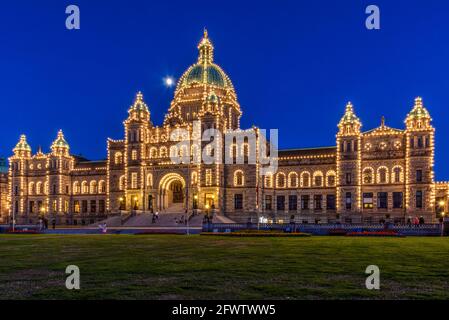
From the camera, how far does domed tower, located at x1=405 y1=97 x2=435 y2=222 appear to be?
7019 centimetres

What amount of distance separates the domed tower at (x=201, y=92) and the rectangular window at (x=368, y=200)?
32.3 meters

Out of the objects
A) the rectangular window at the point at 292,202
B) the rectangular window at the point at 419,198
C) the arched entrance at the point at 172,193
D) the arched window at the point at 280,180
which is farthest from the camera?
the arched window at the point at 280,180

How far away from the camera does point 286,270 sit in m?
17.0

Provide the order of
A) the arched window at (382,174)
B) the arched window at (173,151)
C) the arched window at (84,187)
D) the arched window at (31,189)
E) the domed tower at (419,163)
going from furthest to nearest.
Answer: the arched window at (31,189)
the arched window at (84,187)
the arched window at (173,151)
the arched window at (382,174)
the domed tower at (419,163)

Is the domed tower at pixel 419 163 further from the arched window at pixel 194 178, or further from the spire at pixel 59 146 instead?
the spire at pixel 59 146

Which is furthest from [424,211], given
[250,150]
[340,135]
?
[250,150]

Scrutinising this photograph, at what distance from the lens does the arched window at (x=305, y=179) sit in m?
81.8

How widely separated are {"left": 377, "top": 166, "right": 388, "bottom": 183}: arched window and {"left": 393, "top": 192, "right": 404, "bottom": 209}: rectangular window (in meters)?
2.93

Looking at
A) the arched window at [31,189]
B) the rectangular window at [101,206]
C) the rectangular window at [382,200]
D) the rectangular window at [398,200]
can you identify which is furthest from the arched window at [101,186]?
the rectangular window at [398,200]

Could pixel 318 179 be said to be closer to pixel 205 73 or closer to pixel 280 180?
pixel 280 180

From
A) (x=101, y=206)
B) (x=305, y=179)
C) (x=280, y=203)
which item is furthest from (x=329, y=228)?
(x=101, y=206)

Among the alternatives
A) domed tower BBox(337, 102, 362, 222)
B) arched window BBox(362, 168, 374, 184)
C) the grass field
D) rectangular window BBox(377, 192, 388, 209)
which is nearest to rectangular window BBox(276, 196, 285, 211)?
domed tower BBox(337, 102, 362, 222)

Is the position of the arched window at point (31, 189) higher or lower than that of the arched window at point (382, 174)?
lower
